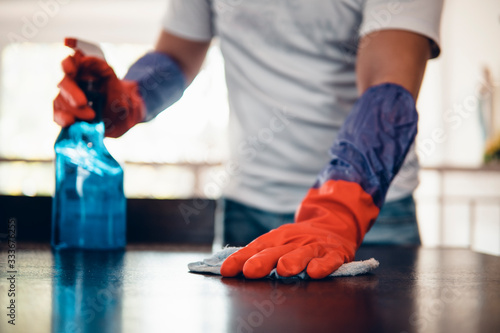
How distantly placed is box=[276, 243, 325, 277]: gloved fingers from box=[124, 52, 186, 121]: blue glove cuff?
789 mm

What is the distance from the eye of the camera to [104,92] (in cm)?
114

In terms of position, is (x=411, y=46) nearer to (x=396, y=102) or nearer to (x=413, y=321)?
(x=396, y=102)

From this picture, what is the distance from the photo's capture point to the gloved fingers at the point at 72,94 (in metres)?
0.95

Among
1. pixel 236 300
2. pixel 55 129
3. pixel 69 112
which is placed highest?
pixel 55 129

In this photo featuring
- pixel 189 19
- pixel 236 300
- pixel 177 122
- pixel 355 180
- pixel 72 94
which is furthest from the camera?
pixel 177 122

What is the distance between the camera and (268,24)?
4.38ft

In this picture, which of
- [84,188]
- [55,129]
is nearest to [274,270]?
[84,188]

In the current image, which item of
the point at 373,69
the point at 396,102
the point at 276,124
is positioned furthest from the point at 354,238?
the point at 276,124

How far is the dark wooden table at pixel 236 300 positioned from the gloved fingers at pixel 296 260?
0.05 feet

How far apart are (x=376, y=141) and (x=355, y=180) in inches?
3.2

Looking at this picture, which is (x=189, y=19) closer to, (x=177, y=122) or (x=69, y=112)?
(x=69, y=112)

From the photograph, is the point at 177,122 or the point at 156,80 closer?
the point at 156,80

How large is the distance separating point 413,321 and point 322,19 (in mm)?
961

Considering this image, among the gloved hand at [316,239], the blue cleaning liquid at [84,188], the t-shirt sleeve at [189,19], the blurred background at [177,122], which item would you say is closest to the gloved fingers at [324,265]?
the gloved hand at [316,239]
